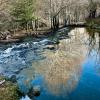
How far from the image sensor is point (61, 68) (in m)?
24.2

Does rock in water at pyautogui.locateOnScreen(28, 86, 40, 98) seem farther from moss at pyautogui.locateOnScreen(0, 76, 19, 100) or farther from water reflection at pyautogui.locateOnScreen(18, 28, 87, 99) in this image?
moss at pyautogui.locateOnScreen(0, 76, 19, 100)

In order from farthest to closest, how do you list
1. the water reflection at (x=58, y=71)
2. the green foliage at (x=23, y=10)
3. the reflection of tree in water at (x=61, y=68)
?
the green foliage at (x=23, y=10) < the reflection of tree in water at (x=61, y=68) < the water reflection at (x=58, y=71)

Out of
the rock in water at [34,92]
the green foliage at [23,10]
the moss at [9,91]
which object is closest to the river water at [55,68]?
the rock in water at [34,92]

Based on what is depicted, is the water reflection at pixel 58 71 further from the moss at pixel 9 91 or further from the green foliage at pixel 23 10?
the green foliage at pixel 23 10

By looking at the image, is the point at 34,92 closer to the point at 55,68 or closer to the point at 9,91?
the point at 9,91

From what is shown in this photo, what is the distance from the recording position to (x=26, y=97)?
17062mm

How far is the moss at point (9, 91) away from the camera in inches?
664

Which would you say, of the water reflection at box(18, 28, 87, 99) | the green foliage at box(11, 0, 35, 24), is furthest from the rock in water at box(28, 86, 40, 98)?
the green foliage at box(11, 0, 35, 24)

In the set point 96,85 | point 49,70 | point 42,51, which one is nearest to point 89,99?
point 96,85

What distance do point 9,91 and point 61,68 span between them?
771 cm

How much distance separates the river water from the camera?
18297 mm

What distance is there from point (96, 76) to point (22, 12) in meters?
31.1

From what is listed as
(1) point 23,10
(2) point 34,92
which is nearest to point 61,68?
(2) point 34,92

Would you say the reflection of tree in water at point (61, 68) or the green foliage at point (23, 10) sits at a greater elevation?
the green foliage at point (23, 10)
